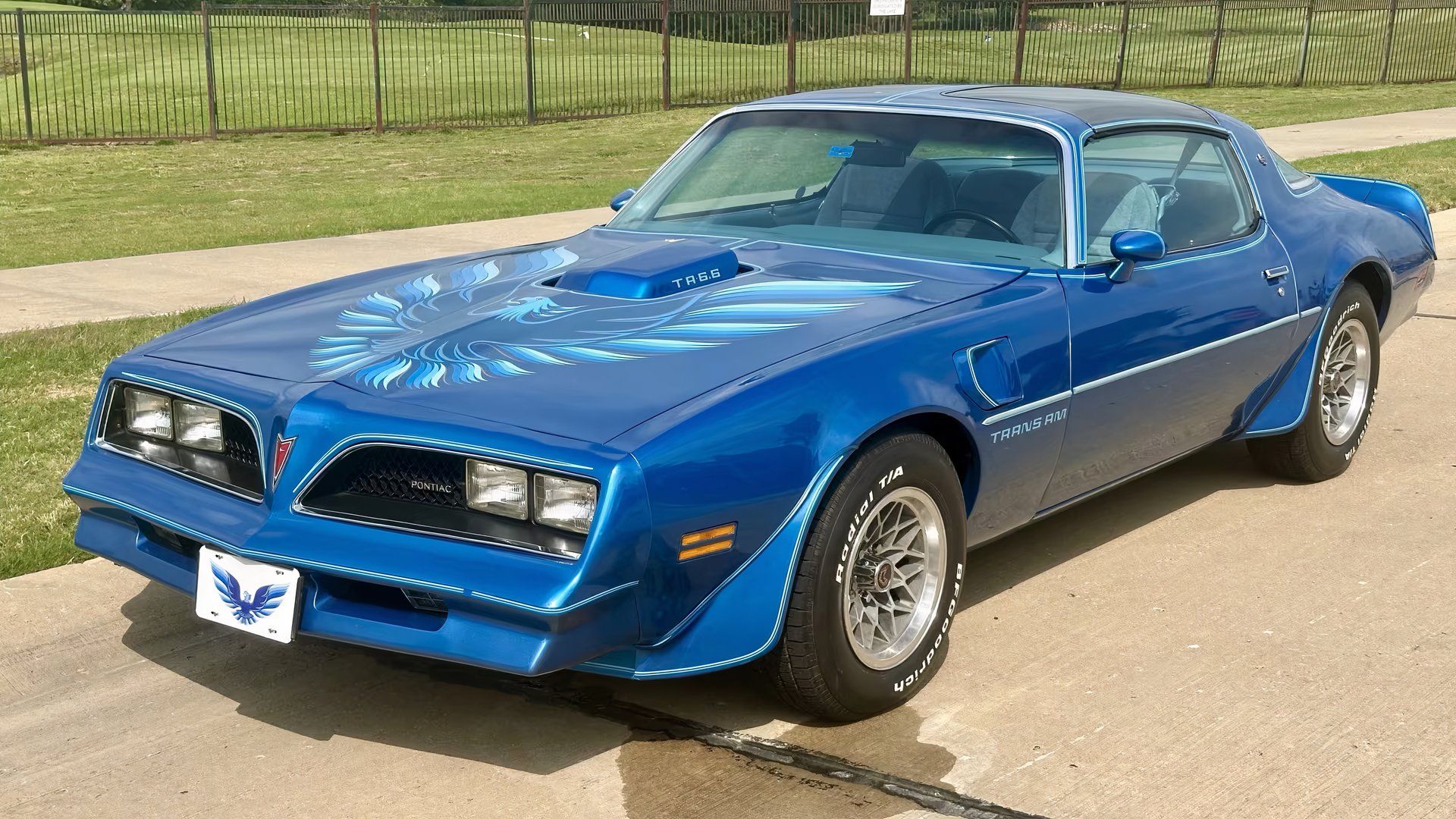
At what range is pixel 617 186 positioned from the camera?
14.3 m

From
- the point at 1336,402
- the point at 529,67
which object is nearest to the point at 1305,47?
the point at 529,67

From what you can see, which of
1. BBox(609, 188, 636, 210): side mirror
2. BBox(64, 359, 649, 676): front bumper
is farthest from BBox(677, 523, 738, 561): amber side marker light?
BBox(609, 188, 636, 210): side mirror

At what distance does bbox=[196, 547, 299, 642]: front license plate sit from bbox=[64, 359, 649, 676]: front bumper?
31 mm

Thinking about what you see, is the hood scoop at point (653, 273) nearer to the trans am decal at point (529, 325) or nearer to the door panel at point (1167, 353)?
the trans am decal at point (529, 325)

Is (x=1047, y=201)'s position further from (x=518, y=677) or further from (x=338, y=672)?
(x=338, y=672)

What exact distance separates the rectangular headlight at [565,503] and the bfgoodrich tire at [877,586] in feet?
1.76

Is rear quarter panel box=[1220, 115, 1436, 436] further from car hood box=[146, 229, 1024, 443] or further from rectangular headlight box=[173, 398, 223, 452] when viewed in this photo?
rectangular headlight box=[173, 398, 223, 452]

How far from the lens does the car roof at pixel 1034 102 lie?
4750 millimetres

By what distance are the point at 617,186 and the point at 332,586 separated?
36.9 feet

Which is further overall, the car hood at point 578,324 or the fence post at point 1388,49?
the fence post at point 1388,49

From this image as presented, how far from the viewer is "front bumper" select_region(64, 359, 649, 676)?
3.08 meters

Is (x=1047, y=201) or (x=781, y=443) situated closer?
(x=781, y=443)

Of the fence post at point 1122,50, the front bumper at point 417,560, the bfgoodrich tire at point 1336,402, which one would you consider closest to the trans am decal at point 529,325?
the front bumper at point 417,560

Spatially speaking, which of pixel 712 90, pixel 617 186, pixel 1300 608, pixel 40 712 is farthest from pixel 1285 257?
pixel 712 90
